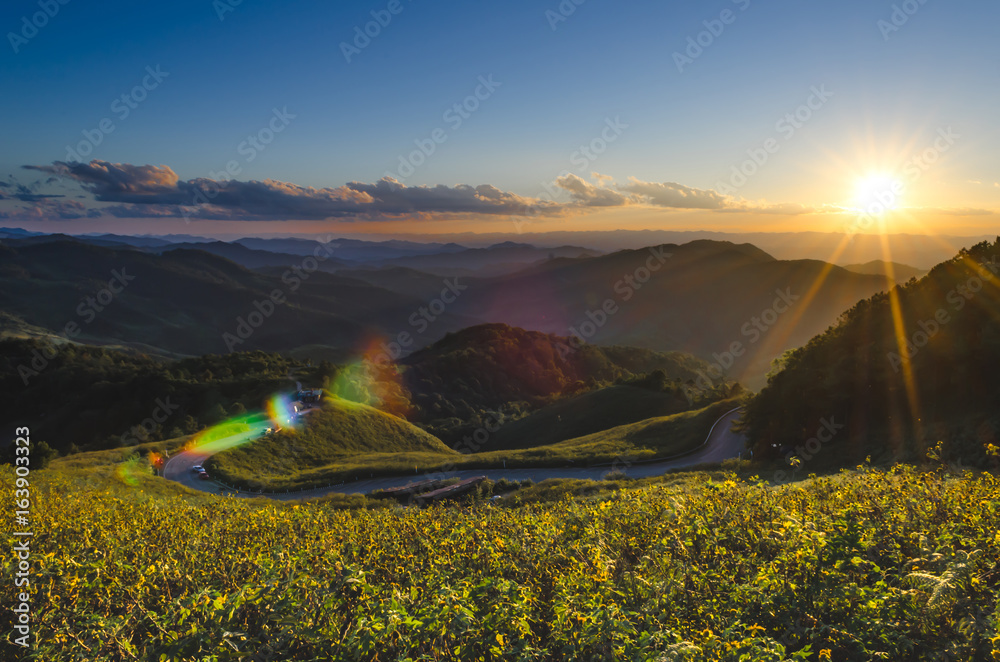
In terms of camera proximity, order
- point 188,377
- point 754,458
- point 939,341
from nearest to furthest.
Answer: point 939,341 → point 754,458 → point 188,377

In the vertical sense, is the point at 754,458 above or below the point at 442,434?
above

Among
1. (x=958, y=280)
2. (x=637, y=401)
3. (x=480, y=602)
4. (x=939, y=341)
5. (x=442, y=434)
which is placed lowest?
(x=442, y=434)

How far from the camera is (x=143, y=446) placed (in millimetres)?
48438

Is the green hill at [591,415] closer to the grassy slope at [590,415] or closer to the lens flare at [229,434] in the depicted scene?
the grassy slope at [590,415]

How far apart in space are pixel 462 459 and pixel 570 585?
132 feet

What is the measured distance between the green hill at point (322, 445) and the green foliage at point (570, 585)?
3659cm

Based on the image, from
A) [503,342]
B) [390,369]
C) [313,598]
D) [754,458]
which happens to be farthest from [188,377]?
[313,598]

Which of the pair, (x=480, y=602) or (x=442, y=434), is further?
(x=442, y=434)

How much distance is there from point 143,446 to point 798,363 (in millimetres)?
56203

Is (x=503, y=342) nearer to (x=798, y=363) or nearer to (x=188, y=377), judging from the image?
(x=188, y=377)

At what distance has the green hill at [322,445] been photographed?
44812 mm

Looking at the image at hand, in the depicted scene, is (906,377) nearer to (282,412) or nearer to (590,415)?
(590,415)

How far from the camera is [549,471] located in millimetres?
39312

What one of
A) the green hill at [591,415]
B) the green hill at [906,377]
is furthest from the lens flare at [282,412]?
the green hill at [906,377]
